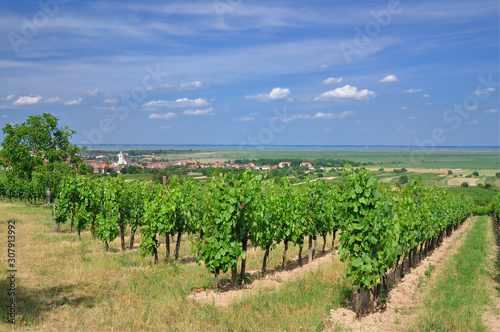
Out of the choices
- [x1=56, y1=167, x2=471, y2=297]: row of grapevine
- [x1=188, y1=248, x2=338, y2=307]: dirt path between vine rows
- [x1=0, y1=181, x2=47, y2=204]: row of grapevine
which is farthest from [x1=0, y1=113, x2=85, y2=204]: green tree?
[x1=188, y1=248, x2=338, y2=307]: dirt path between vine rows

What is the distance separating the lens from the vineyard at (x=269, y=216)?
306 inches

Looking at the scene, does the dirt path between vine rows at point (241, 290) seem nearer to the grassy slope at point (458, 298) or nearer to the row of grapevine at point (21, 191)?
the grassy slope at point (458, 298)

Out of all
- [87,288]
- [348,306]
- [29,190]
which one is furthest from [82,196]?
[29,190]

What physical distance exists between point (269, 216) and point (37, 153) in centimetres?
2603

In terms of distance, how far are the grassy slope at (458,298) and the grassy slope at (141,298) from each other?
2154mm

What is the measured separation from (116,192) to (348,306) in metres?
11.3

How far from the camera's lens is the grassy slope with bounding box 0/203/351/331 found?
7.01 meters

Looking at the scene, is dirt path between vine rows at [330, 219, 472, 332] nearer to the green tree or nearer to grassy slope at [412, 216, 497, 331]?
grassy slope at [412, 216, 497, 331]

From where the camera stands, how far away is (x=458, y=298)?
8.93 meters

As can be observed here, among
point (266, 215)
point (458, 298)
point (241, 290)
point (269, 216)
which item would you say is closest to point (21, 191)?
point (269, 216)

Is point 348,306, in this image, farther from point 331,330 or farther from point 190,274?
point 190,274

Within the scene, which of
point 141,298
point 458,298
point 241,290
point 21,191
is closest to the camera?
point 141,298

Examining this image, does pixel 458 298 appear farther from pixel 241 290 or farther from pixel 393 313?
pixel 241 290

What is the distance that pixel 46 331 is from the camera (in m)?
6.58
